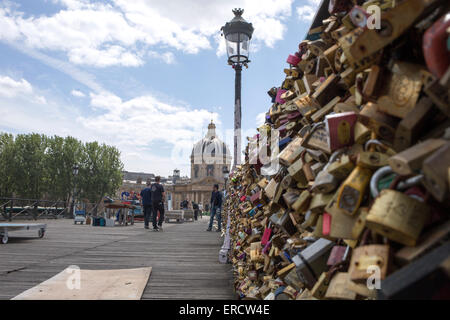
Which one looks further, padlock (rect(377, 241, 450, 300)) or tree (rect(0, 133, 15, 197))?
tree (rect(0, 133, 15, 197))

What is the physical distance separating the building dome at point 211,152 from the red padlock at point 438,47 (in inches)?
5037

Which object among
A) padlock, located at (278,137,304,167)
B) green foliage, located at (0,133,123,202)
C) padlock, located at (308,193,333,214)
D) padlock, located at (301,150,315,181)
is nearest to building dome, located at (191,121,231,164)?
green foliage, located at (0,133,123,202)

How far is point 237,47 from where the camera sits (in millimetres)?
7395

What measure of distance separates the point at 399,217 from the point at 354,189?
192 mm

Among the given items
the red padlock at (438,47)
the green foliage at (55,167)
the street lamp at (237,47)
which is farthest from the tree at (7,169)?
the red padlock at (438,47)

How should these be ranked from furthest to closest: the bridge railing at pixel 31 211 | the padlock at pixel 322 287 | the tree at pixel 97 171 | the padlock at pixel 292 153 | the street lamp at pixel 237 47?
1. the tree at pixel 97 171
2. the bridge railing at pixel 31 211
3. the street lamp at pixel 237 47
4. the padlock at pixel 292 153
5. the padlock at pixel 322 287

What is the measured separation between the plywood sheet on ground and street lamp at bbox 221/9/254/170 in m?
3.87

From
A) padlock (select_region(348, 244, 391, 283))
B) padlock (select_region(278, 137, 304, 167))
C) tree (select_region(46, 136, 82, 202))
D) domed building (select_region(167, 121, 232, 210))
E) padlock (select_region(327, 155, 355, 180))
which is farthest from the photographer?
domed building (select_region(167, 121, 232, 210))

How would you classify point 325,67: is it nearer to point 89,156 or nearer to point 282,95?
point 282,95

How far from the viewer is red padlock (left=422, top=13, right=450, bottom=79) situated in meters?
0.77

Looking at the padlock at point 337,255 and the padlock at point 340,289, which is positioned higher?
the padlock at point 337,255

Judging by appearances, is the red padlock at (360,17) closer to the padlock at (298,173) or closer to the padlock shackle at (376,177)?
the padlock shackle at (376,177)

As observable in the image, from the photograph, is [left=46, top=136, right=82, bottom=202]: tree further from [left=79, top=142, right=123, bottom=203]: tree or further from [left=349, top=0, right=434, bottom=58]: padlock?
[left=349, top=0, right=434, bottom=58]: padlock

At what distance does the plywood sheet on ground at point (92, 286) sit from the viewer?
3.06 metres
